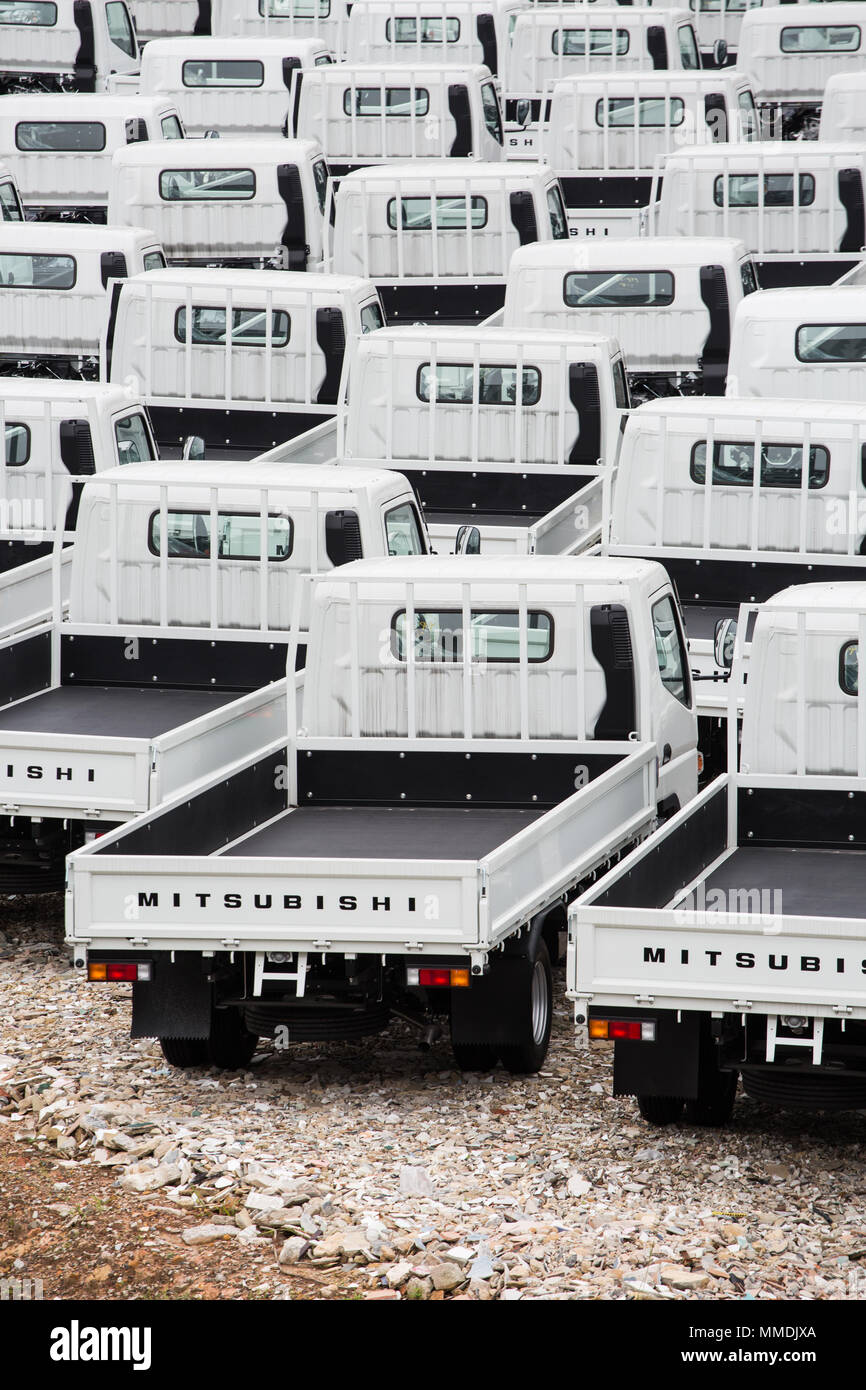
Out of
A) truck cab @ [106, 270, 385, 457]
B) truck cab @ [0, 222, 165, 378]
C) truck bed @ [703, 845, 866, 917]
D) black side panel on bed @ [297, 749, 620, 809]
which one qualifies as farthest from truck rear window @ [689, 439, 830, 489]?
truck cab @ [0, 222, 165, 378]

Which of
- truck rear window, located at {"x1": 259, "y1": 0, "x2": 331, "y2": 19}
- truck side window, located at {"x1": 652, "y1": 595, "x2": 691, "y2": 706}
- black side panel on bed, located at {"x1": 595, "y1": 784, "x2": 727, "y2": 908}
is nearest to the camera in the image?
black side panel on bed, located at {"x1": 595, "y1": 784, "x2": 727, "y2": 908}

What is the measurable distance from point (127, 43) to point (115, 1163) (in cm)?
2060

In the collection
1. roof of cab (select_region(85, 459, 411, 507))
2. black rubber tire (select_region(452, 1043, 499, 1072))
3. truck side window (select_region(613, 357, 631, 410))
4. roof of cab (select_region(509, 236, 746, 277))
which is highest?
roof of cab (select_region(509, 236, 746, 277))

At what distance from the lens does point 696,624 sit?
Answer: 45.5 feet

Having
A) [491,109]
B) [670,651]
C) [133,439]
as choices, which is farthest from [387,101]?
[670,651]

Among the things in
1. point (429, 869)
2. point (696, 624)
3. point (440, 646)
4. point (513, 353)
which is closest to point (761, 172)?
point (513, 353)

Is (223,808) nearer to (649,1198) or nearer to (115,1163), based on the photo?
(115,1163)

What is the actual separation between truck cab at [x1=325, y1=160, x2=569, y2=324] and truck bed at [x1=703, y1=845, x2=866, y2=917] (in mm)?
9446

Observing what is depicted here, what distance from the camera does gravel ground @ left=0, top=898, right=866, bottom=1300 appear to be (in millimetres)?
8367

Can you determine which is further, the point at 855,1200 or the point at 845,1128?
the point at 845,1128

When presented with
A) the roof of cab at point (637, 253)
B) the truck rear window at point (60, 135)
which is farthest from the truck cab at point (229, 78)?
the roof of cab at point (637, 253)

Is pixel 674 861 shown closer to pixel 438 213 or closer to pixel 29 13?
pixel 438 213

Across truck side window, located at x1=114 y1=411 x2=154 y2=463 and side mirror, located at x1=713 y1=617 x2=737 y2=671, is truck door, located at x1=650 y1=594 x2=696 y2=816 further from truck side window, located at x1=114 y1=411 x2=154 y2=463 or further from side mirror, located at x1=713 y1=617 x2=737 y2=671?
truck side window, located at x1=114 y1=411 x2=154 y2=463

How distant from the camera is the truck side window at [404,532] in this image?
1331 cm
